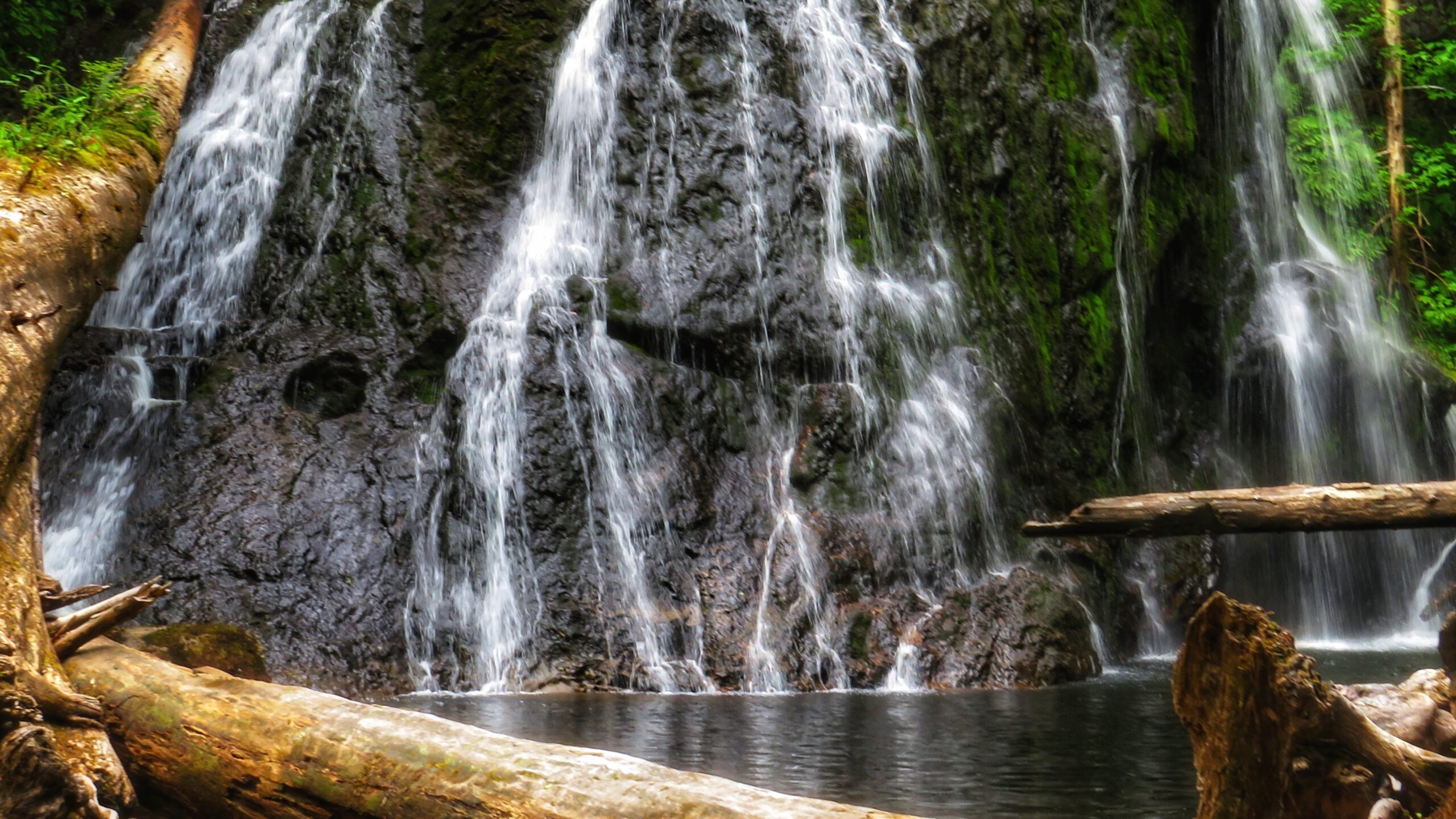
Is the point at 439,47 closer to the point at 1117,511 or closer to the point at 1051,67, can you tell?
the point at 1051,67

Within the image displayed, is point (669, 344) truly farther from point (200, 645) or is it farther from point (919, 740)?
point (200, 645)

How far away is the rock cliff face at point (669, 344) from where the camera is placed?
28.3 ft

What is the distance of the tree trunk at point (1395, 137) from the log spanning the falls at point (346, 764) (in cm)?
1764

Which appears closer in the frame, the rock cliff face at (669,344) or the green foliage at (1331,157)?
the rock cliff face at (669,344)

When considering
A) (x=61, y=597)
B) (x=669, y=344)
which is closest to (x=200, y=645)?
(x=61, y=597)

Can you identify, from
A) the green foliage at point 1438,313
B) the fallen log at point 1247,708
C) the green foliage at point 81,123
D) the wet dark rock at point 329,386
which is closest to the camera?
the fallen log at point 1247,708

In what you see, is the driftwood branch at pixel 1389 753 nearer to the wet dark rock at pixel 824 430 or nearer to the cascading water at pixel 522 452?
the cascading water at pixel 522 452

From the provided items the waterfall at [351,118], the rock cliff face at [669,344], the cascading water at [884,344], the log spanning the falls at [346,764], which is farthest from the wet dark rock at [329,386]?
the log spanning the falls at [346,764]

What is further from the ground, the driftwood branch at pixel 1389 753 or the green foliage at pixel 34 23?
the green foliage at pixel 34 23

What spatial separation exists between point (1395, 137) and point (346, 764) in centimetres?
1870

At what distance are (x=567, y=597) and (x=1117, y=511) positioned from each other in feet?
17.0

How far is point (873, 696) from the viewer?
7918 mm

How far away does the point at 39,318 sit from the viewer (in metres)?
4.41

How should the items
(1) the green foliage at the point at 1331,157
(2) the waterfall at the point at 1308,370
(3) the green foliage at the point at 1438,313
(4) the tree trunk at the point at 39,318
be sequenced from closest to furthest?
(4) the tree trunk at the point at 39,318, (2) the waterfall at the point at 1308,370, (1) the green foliage at the point at 1331,157, (3) the green foliage at the point at 1438,313
